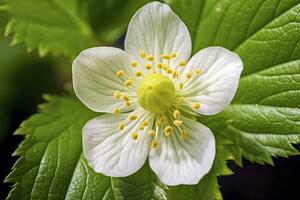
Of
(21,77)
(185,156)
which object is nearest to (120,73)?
(185,156)

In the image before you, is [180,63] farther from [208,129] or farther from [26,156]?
[26,156]

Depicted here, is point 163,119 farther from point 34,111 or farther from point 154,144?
point 34,111

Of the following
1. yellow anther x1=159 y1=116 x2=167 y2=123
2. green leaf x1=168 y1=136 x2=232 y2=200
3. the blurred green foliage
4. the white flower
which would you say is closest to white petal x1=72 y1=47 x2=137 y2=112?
the white flower

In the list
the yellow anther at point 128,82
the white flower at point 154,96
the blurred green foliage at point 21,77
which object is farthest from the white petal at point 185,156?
the blurred green foliage at point 21,77

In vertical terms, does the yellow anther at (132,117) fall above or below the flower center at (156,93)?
below

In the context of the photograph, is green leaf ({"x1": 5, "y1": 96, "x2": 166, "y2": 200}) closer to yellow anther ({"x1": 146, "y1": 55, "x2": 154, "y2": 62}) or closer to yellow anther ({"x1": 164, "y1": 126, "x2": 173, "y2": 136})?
yellow anther ({"x1": 164, "y1": 126, "x2": 173, "y2": 136})

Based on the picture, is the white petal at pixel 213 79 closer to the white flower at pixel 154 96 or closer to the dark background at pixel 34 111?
the white flower at pixel 154 96

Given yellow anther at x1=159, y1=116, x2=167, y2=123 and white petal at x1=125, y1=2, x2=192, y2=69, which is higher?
white petal at x1=125, y1=2, x2=192, y2=69
